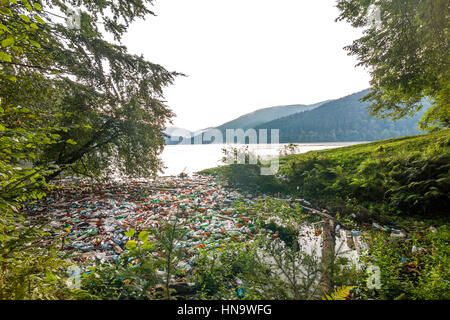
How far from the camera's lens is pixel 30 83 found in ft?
10.0

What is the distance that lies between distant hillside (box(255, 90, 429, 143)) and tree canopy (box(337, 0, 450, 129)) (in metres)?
64.7

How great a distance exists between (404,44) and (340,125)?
8185 centimetres

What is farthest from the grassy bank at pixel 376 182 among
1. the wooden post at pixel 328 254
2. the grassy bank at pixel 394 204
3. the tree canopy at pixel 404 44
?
the tree canopy at pixel 404 44

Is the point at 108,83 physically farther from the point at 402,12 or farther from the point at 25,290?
the point at 402,12

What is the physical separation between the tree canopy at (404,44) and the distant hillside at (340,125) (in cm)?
6472

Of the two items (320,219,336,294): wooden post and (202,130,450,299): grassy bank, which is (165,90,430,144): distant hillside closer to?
(202,130,450,299): grassy bank

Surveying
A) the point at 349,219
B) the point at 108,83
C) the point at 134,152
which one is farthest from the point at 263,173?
the point at 108,83

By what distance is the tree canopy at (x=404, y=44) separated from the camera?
391cm

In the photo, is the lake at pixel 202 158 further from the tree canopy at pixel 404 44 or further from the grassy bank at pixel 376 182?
the tree canopy at pixel 404 44

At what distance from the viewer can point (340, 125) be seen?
72250 mm

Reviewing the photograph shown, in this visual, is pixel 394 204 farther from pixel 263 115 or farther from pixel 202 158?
pixel 263 115

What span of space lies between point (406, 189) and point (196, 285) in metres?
5.33

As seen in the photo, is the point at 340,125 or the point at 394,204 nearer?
the point at 394,204

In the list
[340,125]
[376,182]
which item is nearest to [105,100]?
[376,182]
